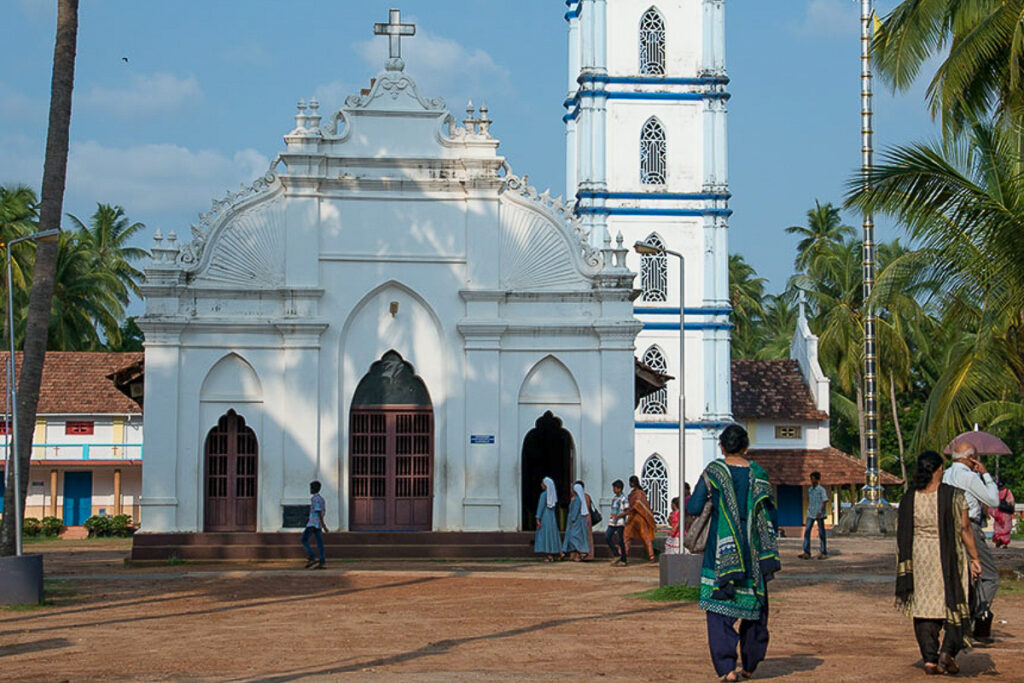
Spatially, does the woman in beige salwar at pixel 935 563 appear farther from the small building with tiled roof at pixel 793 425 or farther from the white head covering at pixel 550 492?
the small building with tiled roof at pixel 793 425

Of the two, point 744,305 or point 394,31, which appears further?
point 744,305

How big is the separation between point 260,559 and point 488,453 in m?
4.49

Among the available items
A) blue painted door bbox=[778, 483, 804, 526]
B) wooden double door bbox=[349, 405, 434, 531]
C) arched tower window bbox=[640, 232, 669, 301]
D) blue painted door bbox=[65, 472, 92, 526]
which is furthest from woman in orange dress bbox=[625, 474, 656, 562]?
blue painted door bbox=[65, 472, 92, 526]

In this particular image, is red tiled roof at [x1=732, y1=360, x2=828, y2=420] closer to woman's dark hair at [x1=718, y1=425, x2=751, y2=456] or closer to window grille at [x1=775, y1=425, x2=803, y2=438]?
window grille at [x1=775, y1=425, x2=803, y2=438]

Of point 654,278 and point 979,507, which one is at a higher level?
point 654,278

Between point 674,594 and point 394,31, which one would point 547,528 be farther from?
point 394,31

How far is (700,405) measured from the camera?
1812 inches

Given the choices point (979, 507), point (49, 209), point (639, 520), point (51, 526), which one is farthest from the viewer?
point (51, 526)

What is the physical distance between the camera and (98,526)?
4066 centimetres

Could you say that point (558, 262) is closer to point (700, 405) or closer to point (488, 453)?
point (488, 453)

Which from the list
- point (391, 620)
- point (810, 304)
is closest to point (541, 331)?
point (391, 620)

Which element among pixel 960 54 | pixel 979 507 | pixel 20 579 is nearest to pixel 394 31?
pixel 960 54

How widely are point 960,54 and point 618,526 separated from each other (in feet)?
32.2

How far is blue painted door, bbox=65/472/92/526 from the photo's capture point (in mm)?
43312
